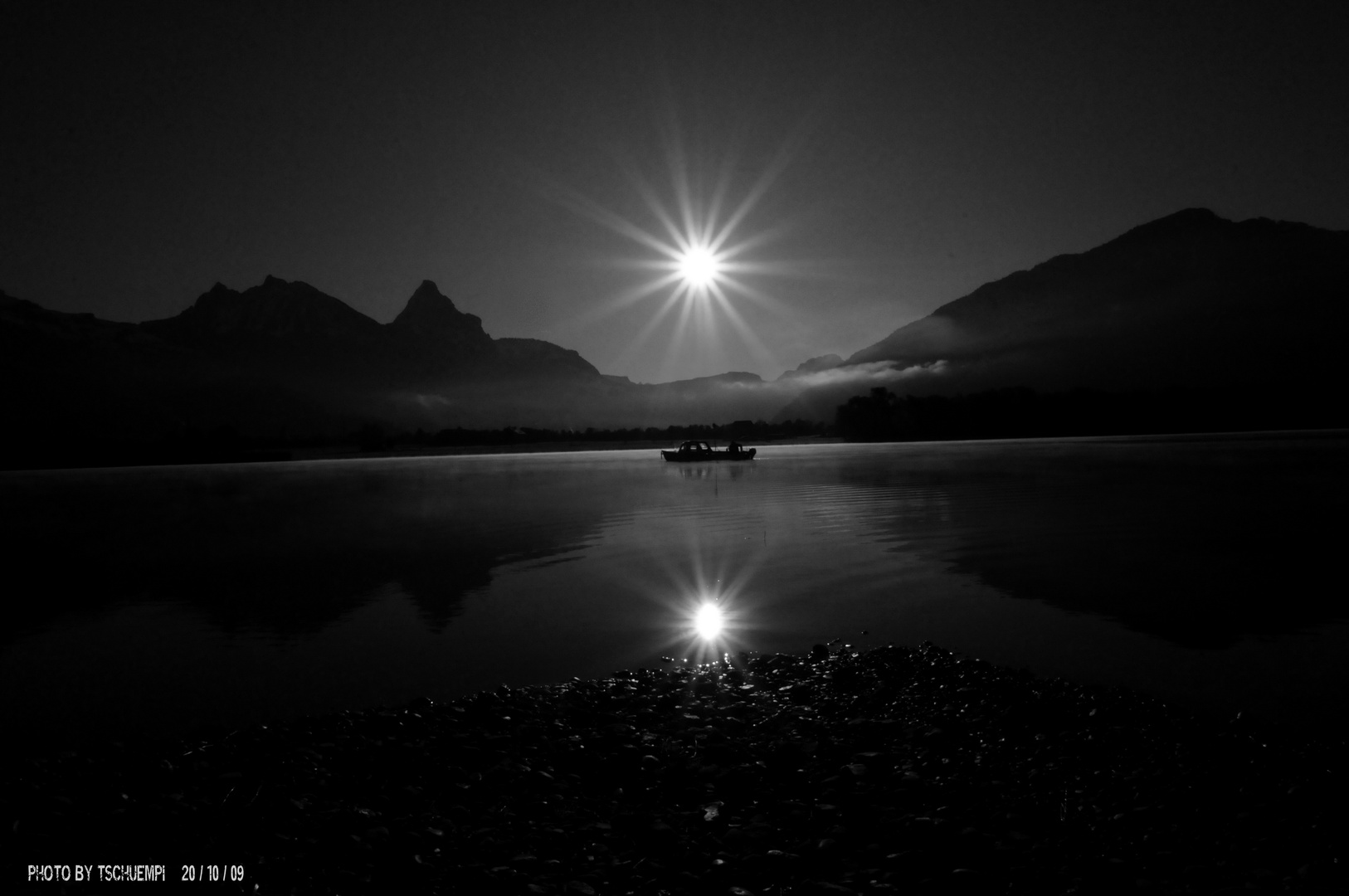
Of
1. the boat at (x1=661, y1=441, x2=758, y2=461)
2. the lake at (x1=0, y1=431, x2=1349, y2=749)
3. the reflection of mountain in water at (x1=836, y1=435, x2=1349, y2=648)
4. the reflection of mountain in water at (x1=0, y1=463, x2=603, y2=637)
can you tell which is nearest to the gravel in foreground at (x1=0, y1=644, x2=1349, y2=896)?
the lake at (x1=0, y1=431, x2=1349, y2=749)

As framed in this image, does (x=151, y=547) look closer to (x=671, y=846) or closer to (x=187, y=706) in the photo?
(x=187, y=706)

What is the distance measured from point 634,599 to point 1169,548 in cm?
1772

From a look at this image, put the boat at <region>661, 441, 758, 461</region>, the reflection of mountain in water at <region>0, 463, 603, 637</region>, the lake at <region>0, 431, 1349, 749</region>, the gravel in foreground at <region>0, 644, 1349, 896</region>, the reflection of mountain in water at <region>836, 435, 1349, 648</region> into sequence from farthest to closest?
the boat at <region>661, 441, 758, 461</region> → the reflection of mountain in water at <region>0, 463, 603, 637</region> → the reflection of mountain in water at <region>836, 435, 1349, 648</region> → the lake at <region>0, 431, 1349, 749</region> → the gravel in foreground at <region>0, 644, 1349, 896</region>

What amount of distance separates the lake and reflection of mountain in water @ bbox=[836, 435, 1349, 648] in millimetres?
131

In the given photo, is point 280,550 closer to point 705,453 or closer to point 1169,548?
point 1169,548

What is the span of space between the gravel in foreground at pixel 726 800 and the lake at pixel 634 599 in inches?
94.4

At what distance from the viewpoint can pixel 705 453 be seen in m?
123

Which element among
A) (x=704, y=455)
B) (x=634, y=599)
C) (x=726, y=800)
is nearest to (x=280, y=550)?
(x=634, y=599)

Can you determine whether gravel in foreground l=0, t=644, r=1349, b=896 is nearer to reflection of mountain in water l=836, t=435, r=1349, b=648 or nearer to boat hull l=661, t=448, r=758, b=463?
reflection of mountain in water l=836, t=435, r=1349, b=648

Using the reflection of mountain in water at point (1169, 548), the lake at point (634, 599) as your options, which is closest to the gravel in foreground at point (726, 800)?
the lake at point (634, 599)

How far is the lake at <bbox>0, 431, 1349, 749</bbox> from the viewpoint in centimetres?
1141

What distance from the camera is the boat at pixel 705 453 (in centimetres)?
11494

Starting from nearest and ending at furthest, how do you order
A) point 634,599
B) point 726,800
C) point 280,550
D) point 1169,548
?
point 726,800
point 634,599
point 1169,548
point 280,550

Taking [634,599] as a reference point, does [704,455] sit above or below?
above
